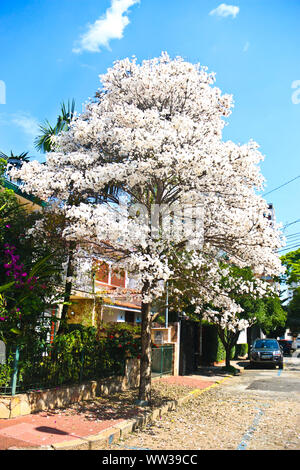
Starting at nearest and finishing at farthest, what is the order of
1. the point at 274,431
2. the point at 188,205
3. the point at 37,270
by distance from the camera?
the point at 274,431
the point at 37,270
the point at 188,205

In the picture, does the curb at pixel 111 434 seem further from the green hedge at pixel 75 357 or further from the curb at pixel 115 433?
the green hedge at pixel 75 357

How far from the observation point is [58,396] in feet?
29.7

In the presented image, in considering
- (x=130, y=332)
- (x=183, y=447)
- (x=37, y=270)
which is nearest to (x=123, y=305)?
(x=130, y=332)

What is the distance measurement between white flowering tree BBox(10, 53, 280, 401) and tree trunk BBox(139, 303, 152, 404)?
3cm

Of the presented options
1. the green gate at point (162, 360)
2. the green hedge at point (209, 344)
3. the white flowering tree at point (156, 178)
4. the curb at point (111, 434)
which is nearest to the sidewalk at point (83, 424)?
the curb at point (111, 434)

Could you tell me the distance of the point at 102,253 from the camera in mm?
10438

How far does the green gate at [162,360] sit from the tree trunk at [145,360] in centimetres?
529

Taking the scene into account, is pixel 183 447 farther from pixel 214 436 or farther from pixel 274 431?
pixel 274 431

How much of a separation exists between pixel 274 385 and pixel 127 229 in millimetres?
11026

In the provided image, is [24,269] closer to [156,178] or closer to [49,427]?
[49,427]

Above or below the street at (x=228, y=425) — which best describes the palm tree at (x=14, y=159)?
above

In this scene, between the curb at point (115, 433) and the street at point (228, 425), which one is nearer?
the curb at point (115, 433)

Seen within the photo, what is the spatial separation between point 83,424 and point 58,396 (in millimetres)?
1527

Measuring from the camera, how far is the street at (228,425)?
701 cm
